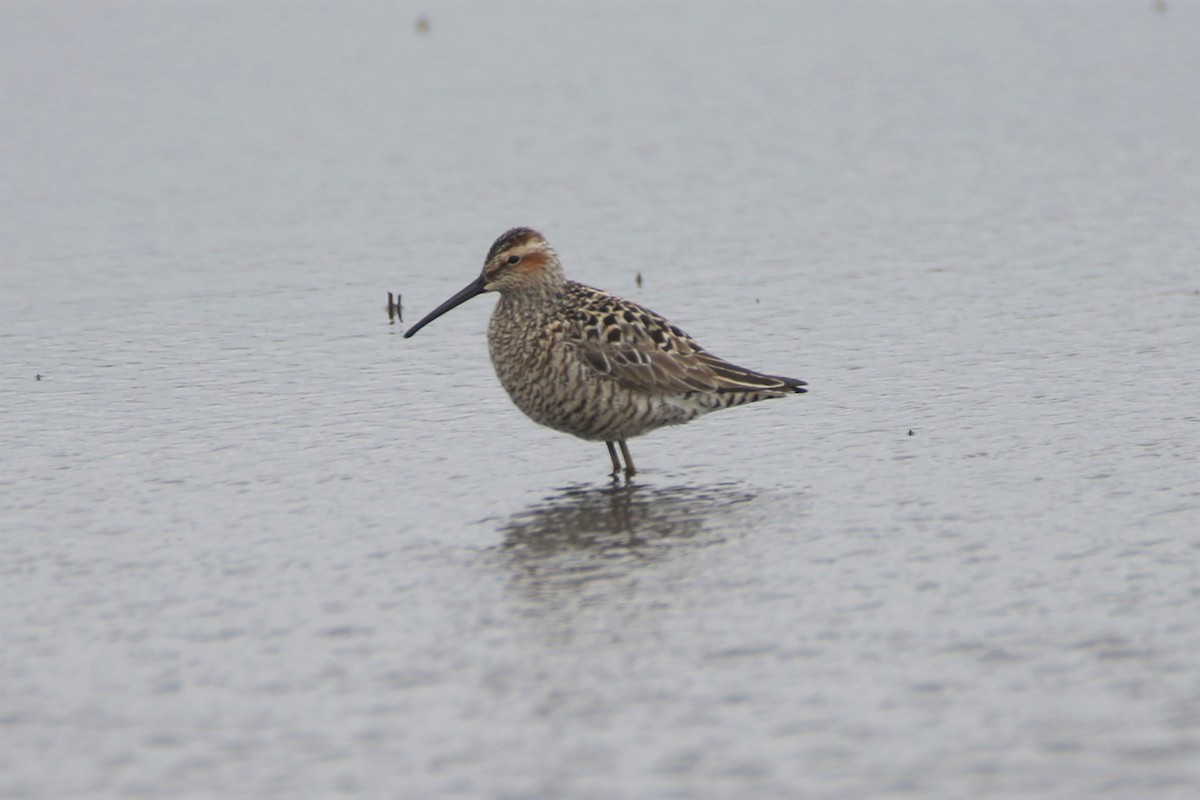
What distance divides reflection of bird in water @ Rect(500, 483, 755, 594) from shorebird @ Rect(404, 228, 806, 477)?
20.2 inches

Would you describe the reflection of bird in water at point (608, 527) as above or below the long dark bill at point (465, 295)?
below

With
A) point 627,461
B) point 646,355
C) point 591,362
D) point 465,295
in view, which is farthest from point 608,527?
point 465,295

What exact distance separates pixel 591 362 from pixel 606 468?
0.79m

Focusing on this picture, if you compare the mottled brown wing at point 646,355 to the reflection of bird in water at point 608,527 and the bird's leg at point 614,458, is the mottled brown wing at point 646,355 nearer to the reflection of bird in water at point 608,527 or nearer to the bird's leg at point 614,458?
the bird's leg at point 614,458

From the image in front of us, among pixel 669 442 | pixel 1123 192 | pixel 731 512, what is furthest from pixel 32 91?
pixel 731 512

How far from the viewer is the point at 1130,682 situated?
7.01 meters

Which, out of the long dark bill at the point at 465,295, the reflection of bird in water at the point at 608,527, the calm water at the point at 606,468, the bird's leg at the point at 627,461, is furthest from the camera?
the long dark bill at the point at 465,295

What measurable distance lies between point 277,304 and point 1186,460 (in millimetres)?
8858

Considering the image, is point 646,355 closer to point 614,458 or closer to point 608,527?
point 614,458

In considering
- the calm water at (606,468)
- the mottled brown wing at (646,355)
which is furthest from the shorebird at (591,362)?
the calm water at (606,468)

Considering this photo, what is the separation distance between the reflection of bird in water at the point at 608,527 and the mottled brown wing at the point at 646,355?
753mm

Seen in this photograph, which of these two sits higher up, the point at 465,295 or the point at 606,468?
the point at 465,295

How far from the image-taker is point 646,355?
10852 mm

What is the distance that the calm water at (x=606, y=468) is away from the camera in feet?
22.1
